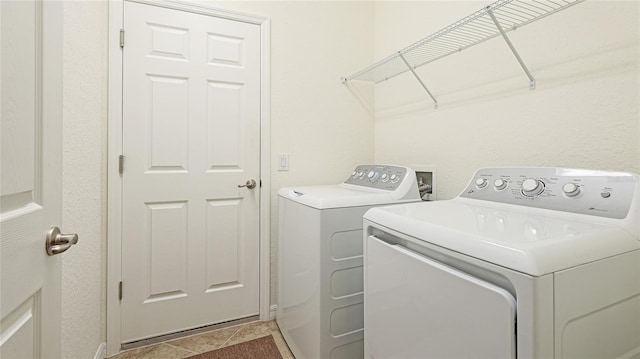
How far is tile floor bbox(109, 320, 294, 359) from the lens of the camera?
168 centimetres

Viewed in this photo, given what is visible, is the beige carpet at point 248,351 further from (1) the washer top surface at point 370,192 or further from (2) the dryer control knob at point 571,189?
Result: (2) the dryer control knob at point 571,189

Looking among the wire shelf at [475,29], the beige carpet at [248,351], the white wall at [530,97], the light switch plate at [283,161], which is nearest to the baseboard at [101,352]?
the beige carpet at [248,351]

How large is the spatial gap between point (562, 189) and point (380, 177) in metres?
0.91

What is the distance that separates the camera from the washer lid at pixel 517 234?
1.98 ft

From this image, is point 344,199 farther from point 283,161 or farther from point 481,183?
point 283,161

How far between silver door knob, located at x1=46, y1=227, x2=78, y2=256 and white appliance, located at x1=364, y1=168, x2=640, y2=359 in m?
0.87

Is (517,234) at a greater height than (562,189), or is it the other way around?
(562,189)

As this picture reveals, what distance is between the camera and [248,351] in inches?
66.9

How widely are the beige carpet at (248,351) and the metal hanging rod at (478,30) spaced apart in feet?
5.77

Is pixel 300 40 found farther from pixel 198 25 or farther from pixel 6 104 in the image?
pixel 6 104

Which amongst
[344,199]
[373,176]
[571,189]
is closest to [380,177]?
[373,176]

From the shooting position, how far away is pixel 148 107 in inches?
68.1

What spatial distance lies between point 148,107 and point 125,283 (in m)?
1.03

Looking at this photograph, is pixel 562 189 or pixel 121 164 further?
pixel 121 164
